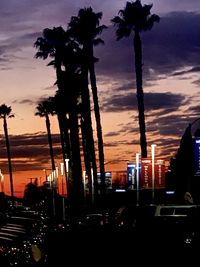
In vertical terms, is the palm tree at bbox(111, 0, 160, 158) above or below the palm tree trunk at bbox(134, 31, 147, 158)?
above

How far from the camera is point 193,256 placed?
1545cm

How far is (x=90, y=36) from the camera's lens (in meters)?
60.8

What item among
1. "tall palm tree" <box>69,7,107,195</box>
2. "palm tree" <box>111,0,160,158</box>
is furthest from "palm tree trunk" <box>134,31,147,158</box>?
"tall palm tree" <box>69,7,107,195</box>

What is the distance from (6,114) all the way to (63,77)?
61.3m

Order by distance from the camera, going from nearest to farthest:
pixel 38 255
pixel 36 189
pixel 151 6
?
pixel 38 255 → pixel 151 6 → pixel 36 189

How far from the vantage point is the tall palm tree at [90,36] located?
195 ft

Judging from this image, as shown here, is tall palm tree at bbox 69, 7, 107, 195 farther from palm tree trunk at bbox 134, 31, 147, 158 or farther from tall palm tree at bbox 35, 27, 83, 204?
palm tree trunk at bbox 134, 31, 147, 158

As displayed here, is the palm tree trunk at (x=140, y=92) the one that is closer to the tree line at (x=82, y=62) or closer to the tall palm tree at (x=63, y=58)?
the tree line at (x=82, y=62)

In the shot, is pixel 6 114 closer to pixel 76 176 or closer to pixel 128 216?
pixel 76 176

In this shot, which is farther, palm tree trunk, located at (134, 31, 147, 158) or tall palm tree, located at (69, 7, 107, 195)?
tall palm tree, located at (69, 7, 107, 195)

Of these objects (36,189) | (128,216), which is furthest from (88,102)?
(36,189)

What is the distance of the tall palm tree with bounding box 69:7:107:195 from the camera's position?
59.5m

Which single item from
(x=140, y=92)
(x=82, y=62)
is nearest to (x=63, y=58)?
(x=82, y=62)

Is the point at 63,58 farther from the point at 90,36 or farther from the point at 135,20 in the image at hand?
the point at 135,20
